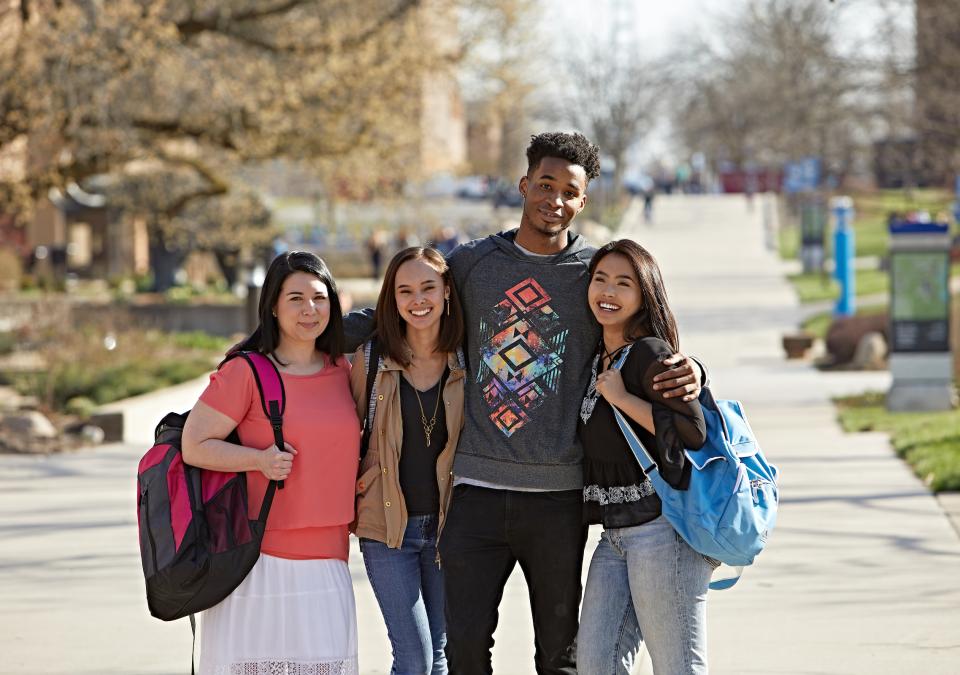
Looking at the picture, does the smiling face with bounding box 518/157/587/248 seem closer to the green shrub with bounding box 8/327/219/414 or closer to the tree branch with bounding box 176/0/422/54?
the green shrub with bounding box 8/327/219/414

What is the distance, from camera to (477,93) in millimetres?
22234

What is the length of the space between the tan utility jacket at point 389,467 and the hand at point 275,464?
331 mm

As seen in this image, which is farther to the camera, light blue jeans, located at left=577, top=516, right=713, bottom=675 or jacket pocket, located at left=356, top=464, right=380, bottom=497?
jacket pocket, located at left=356, top=464, right=380, bottom=497

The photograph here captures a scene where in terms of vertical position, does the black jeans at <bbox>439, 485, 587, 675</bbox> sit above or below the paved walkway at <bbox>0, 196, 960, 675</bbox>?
above

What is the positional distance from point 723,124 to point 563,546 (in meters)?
68.7

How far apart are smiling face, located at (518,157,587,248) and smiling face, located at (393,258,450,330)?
300mm

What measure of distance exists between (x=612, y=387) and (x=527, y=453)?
344mm

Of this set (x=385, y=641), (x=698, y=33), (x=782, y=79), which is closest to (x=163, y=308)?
(x=385, y=641)

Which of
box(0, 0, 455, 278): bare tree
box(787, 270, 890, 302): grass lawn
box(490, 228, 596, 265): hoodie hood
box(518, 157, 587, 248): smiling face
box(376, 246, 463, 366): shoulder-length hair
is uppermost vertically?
box(0, 0, 455, 278): bare tree

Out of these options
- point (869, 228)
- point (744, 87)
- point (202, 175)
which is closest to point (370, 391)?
point (202, 175)

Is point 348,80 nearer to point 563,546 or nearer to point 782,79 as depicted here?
point 563,546

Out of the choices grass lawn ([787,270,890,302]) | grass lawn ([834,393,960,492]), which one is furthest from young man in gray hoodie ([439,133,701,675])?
grass lawn ([787,270,890,302])

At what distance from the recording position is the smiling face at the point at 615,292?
4.05 meters

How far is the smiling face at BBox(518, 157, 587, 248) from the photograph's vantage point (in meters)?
4.28
